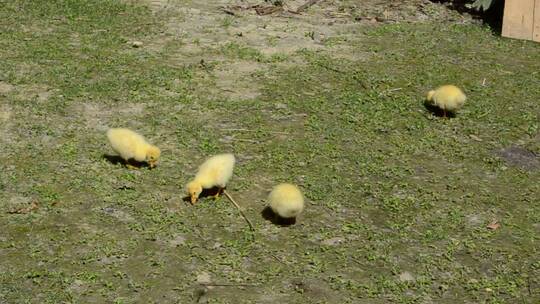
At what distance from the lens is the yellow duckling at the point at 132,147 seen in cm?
479

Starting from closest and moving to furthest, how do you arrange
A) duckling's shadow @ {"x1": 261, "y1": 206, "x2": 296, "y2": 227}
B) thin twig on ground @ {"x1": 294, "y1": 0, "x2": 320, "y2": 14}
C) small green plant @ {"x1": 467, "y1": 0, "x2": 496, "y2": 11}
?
duckling's shadow @ {"x1": 261, "y1": 206, "x2": 296, "y2": 227}
small green plant @ {"x1": 467, "y1": 0, "x2": 496, "y2": 11}
thin twig on ground @ {"x1": 294, "y1": 0, "x2": 320, "y2": 14}

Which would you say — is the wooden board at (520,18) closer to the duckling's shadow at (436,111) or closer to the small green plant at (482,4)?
the small green plant at (482,4)

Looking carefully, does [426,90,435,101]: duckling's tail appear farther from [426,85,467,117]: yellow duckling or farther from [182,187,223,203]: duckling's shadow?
[182,187,223,203]: duckling's shadow

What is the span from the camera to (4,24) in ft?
23.2

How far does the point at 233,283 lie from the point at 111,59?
3.01 m

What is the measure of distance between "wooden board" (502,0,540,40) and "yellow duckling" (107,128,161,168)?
3.73 metres

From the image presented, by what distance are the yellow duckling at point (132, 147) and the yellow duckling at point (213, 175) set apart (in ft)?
0.94

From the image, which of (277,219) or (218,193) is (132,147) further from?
(277,219)

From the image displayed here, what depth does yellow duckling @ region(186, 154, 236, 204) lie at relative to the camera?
4.49 meters

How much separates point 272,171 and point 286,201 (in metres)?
0.72

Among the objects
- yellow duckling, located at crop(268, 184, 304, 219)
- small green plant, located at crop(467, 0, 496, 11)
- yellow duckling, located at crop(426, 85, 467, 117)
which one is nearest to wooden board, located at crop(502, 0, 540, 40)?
small green plant, located at crop(467, 0, 496, 11)

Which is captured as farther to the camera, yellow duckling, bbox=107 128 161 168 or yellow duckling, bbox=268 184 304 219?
yellow duckling, bbox=107 128 161 168

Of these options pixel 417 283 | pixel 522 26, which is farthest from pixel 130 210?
pixel 522 26

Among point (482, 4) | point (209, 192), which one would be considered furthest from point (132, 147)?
point (482, 4)
